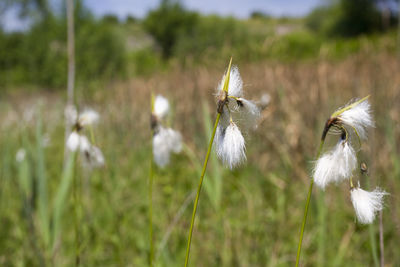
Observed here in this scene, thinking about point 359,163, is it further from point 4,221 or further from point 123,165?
point 123,165

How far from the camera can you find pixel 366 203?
426 millimetres

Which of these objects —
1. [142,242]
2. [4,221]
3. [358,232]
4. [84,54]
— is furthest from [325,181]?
[84,54]

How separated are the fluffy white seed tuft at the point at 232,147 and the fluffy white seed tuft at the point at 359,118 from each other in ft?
0.42

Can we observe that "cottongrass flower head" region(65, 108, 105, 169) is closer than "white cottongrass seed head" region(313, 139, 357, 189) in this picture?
No

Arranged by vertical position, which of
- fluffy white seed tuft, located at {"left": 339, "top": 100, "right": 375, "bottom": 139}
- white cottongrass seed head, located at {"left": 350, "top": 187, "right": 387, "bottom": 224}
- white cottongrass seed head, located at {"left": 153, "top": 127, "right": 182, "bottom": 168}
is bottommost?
white cottongrass seed head, located at {"left": 350, "top": 187, "right": 387, "bottom": 224}

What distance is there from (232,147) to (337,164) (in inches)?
5.7

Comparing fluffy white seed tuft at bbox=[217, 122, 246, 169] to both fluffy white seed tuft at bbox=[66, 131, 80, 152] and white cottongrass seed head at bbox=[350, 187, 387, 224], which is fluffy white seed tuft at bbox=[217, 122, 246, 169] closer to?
white cottongrass seed head at bbox=[350, 187, 387, 224]

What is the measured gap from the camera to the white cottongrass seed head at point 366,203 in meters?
0.41

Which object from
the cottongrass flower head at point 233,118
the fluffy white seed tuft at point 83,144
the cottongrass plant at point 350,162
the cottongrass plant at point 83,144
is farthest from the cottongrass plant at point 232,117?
the fluffy white seed tuft at point 83,144

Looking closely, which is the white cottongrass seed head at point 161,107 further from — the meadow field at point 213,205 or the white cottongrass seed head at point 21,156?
the white cottongrass seed head at point 21,156

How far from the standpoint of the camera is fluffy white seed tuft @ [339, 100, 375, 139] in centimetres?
41

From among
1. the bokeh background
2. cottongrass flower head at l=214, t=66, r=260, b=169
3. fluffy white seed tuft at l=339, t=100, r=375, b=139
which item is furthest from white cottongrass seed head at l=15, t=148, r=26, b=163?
fluffy white seed tuft at l=339, t=100, r=375, b=139

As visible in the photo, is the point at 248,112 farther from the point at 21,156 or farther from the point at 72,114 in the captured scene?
the point at 21,156

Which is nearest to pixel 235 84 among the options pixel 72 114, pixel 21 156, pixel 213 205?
pixel 72 114
